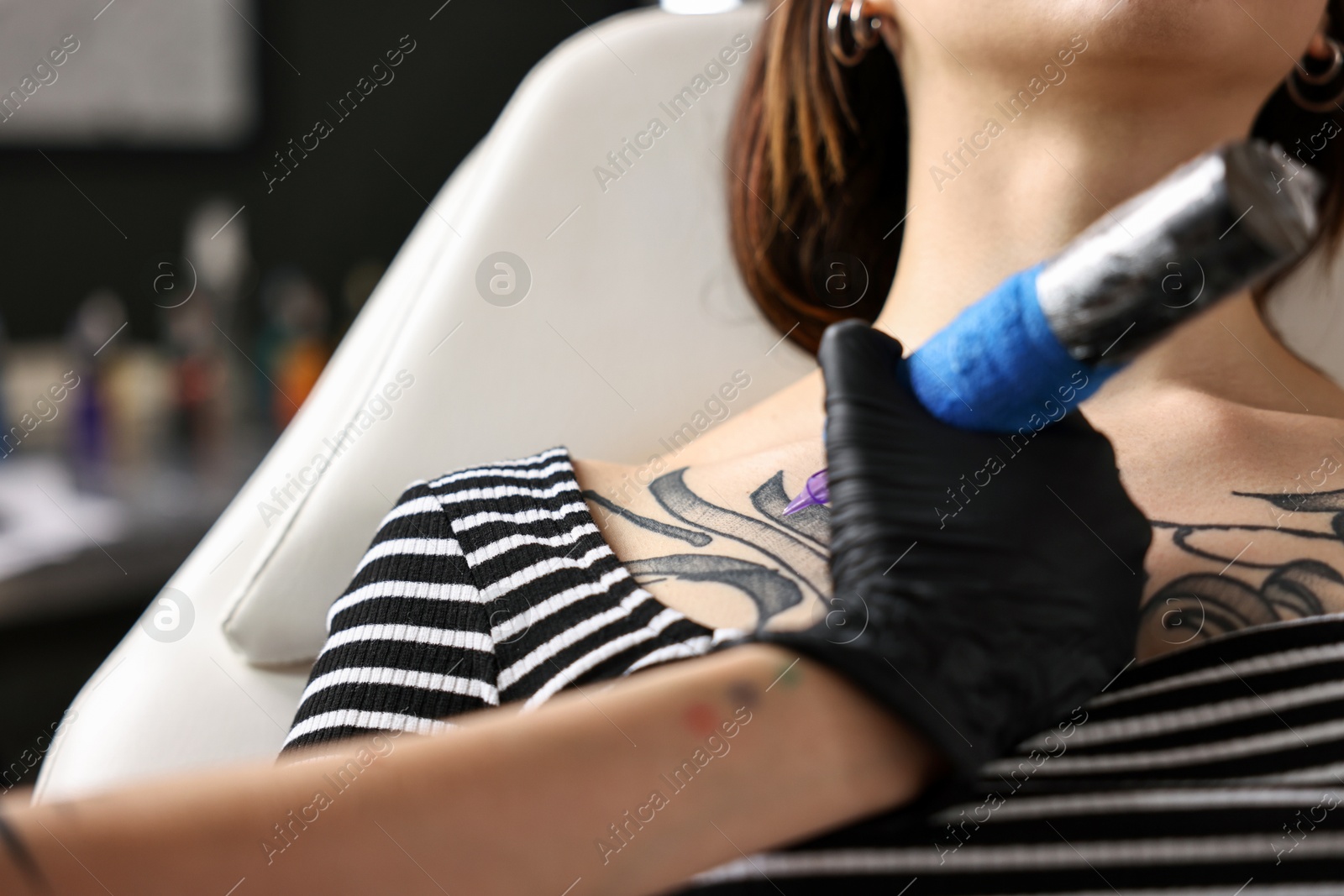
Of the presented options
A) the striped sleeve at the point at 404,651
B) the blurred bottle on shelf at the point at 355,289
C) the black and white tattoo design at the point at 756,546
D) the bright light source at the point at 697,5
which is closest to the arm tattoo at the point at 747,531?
the black and white tattoo design at the point at 756,546

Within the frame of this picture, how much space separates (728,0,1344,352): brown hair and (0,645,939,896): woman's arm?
2.18ft

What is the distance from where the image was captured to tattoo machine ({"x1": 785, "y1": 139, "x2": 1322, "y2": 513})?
396 millimetres

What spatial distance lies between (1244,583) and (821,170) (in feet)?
1.86

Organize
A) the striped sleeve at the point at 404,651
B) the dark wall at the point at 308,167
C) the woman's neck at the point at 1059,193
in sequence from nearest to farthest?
1. the striped sleeve at the point at 404,651
2. the woman's neck at the point at 1059,193
3. the dark wall at the point at 308,167

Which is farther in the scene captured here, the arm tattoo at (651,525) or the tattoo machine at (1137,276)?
the arm tattoo at (651,525)


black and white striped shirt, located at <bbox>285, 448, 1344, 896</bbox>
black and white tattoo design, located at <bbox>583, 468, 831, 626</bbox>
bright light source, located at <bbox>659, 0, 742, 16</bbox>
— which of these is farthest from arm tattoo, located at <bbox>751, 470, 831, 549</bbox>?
bright light source, located at <bbox>659, 0, 742, 16</bbox>

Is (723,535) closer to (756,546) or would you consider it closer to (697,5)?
(756,546)

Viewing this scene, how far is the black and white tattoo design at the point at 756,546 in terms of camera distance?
63 centimetres

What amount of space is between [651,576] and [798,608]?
3.8 inches

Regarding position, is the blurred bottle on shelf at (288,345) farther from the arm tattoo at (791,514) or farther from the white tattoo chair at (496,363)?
the arm tattoo at (791,514)

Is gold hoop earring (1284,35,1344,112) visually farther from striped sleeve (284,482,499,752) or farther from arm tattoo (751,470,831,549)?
striped sleeve (284,482,499,752)

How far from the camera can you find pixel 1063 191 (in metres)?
0.74

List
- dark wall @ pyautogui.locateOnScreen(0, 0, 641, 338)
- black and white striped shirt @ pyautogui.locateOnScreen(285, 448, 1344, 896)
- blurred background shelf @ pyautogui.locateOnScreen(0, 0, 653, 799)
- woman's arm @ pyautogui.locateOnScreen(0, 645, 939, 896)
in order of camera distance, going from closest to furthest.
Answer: woman's arm @ pyautogui.locateOnScreen(0, 645, 939, 896), black and white striped shirt @ pyautogui.locateOnScreen(285, 448, 1344, 896), blurred background shelf @ pyautogui.locateOnScreen(0, 0, 653, 799), dark wall @ pyautogui.locateOnScreen(0, 0, 641, 338)

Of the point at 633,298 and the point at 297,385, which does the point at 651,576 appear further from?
the point at 297,385
